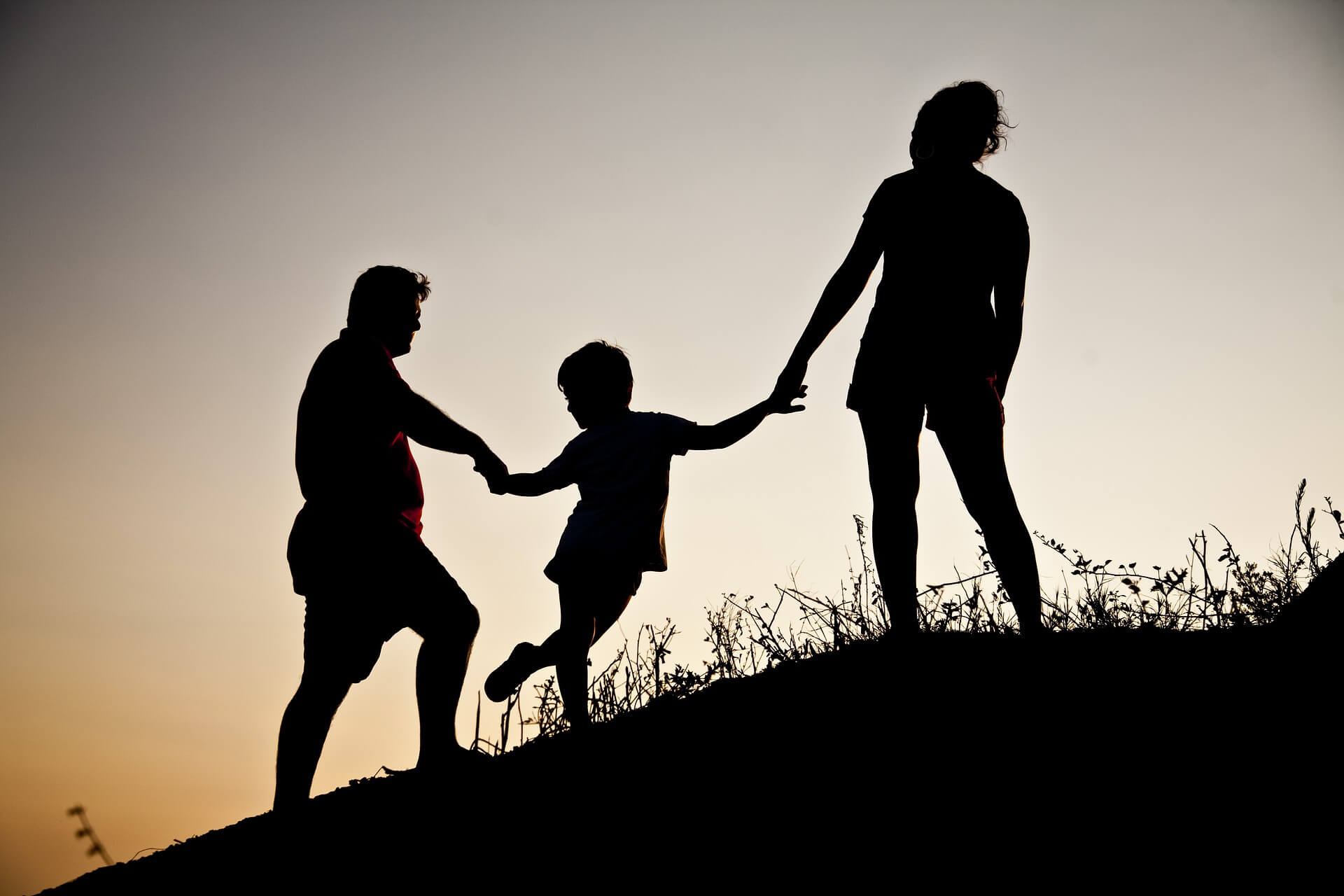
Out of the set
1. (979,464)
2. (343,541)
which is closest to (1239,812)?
(979,464)

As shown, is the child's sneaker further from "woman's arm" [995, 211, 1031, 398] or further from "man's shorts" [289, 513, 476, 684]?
"woman's arm" [995, 211, 1031, 398]

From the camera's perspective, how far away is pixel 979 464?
333cm

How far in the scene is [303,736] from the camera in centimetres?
326

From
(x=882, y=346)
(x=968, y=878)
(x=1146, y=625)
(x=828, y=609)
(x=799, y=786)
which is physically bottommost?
(x=968, y=878)

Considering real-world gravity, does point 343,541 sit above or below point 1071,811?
above

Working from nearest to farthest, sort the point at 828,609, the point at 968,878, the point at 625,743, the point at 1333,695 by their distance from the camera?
the point at 968,878 → the point at 1333,695 → the point at 625,743 → the point at 828,609

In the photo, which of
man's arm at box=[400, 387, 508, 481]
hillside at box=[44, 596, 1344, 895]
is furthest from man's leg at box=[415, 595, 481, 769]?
man's arm at box=[400, 387, 508, 481]

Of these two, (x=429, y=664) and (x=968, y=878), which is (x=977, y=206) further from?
(x=429, y=664)

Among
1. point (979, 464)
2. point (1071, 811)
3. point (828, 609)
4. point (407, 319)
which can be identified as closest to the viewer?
point (1071, 811)

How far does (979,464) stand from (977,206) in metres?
0.92

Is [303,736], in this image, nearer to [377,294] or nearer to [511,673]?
[511,673]

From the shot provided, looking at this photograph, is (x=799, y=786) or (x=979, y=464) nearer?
(x=799, y=786)

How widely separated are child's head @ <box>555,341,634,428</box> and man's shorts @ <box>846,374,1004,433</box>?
1021 millimetres

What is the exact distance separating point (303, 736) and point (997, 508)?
2470 millimetres
